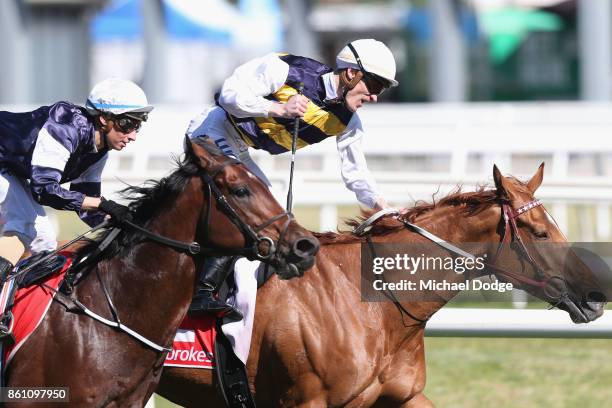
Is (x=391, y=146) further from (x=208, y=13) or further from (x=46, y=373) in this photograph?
(x=208, y=13)

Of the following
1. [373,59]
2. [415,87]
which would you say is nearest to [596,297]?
[373,59]

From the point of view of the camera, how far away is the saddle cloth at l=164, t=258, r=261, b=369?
4.96 metres

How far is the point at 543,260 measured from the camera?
16.6ft

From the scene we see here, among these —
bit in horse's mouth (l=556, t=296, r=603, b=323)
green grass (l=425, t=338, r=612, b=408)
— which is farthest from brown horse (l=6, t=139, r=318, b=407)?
green grass (l=425, t=338, r=612, b=408)

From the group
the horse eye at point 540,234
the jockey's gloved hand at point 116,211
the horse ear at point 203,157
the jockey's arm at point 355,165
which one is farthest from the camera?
the jockey's arm at point 355,165

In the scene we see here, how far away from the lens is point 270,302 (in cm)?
504

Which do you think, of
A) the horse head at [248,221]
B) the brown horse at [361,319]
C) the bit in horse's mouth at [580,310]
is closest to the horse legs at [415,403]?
the brown horse at [361,319]

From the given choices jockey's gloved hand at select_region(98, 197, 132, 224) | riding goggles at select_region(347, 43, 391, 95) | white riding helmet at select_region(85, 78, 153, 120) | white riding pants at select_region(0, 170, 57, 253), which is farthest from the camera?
riding goggles at select_region(347, 43, 391, 95)

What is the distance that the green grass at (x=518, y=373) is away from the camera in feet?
21.7

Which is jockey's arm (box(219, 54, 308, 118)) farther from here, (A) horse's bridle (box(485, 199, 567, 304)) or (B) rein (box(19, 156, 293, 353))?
(A) horse's bridle (box(485, 199, 567, 304))

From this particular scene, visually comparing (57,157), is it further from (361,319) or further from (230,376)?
(361,319)

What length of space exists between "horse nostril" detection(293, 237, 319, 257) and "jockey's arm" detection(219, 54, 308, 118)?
3.25 ft

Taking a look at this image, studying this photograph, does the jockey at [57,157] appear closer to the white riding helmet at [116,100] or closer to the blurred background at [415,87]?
the white riding helmet at [116,100]

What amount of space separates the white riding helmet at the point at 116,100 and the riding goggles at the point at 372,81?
3.54 feet
